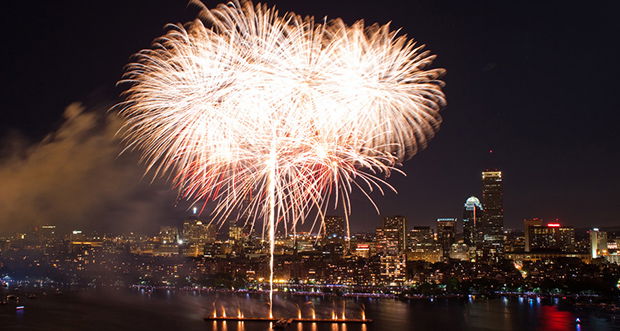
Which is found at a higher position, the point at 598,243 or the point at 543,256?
the point at 598,243

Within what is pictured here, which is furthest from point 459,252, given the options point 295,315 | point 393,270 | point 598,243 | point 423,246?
point 295,315

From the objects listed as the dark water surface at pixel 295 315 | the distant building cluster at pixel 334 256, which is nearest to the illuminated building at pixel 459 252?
the distant building cluster at pixel 334 256

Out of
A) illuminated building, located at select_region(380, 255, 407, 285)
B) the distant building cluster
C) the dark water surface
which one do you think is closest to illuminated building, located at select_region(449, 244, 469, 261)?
the distant building cluster

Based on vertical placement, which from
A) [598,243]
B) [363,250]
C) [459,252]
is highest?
[598,243]

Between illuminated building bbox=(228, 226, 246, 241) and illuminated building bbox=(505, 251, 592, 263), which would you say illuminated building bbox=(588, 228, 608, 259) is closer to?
illuminated building bbox=(505, 251, 592, 263)

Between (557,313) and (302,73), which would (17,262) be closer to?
(557,313)

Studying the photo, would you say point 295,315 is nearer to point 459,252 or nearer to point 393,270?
point 393,270
